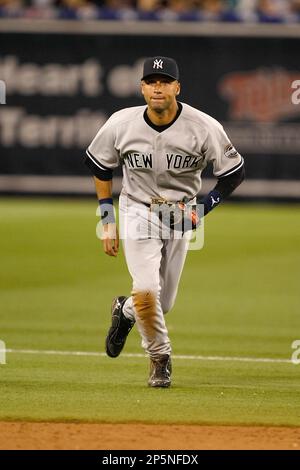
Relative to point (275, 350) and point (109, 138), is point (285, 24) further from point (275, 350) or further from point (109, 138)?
point (109, 138)

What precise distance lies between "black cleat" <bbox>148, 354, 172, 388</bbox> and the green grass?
130mm

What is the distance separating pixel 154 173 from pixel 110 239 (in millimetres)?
583

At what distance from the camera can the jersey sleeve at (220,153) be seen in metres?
9.17

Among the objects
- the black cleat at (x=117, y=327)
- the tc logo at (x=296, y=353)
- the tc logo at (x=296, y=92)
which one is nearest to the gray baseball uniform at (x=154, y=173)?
the black cleat at (x=117, y=327)

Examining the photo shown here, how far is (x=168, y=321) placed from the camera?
1296 cm

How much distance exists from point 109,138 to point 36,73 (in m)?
14.8

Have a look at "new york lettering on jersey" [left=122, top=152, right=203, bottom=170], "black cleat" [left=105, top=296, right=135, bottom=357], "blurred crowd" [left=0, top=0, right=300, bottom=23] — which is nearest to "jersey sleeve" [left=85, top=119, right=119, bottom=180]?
"new york lettering on jersey" [left=122, top=152, right=203, bottom=170]

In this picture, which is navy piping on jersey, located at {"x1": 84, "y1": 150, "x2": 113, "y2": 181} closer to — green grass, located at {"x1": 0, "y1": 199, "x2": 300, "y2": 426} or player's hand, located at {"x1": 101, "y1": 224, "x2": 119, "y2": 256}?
player's hand, located at {"x1": 101, "y1": 224, "x2": 119, "y2": 256}

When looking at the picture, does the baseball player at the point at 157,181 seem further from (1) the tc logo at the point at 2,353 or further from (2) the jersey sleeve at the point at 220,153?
(1) the tc logo at the point at 2,353

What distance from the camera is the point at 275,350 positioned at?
11203 millimetres

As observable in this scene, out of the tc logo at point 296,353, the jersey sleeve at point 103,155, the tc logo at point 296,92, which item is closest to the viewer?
the jersey sleeve at point 103,155

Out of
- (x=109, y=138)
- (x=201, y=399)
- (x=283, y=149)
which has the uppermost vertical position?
(x=283, y=149)

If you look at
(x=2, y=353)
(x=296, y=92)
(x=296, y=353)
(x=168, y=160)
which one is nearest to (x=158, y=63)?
(x=168, y=160)
